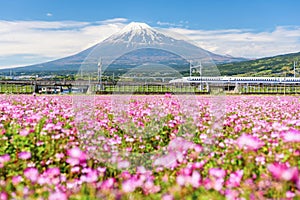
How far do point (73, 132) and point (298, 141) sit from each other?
219 centimetres

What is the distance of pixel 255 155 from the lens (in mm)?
3160

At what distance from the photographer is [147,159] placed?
154 inches

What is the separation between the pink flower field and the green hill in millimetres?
146057

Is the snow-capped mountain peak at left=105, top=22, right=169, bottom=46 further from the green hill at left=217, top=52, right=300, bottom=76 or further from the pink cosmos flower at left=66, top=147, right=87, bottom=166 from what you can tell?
the green hill at left=217, top=52, right=300, bottom=76

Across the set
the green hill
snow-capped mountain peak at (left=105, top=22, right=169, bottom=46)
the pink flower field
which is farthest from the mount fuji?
the green hill

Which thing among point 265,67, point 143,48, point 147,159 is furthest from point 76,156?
point 265,67

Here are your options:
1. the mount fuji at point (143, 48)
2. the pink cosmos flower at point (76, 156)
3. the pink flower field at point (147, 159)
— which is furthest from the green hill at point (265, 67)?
the pink cosmos flower at point (76, 156)

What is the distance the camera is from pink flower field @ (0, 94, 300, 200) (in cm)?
245

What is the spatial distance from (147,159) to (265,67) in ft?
576

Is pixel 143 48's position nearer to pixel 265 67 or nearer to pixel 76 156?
pixel 76 156

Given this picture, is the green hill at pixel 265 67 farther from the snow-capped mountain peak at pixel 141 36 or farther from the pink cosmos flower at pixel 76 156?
the pink cosmos flower at pixel 76 156

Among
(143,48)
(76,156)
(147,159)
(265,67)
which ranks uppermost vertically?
(265,67)

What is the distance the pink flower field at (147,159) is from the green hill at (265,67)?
479ft

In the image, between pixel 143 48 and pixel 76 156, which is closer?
pixel 76 156
